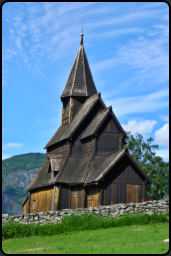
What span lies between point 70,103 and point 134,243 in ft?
74.5

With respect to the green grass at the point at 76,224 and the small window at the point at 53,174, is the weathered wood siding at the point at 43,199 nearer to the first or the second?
the small window at the point at 53,174

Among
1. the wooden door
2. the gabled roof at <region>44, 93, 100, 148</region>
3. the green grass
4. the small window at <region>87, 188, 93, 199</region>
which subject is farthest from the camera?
the gabled roof at <region>44, 93, 100, 148</region>

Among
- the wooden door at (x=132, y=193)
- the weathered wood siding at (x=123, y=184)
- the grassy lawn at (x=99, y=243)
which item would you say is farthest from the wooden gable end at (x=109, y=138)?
the grassy lawn at (x=99, y=243)

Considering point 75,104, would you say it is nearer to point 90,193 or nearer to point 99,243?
point 90,193

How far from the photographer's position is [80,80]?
3606cm

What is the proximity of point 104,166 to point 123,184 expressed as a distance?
2077mm

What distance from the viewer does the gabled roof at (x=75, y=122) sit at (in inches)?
1213

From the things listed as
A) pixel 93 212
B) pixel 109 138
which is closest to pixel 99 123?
pixel 109 138

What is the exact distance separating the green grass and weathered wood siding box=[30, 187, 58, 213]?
862 cm

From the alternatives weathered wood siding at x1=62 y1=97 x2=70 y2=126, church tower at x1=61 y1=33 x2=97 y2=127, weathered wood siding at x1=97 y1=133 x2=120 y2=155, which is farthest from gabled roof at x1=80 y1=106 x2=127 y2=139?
weathered wood siding at x1=62 y1=97 x2=70 y2=126

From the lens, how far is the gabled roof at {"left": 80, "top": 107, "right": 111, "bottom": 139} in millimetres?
28898

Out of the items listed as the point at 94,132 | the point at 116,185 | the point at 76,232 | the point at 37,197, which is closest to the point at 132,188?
the point at 116,185

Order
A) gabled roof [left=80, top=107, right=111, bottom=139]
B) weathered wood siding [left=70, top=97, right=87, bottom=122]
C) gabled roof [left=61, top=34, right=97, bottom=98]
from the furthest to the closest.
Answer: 1. gabled roof [left=61, top=34, right=97, bottom=98]
2. weathered wood siding [left=70, top=97, right=87, bottom=122]
3. gabled roof [left=80, top=107, right=111, bottom=139]

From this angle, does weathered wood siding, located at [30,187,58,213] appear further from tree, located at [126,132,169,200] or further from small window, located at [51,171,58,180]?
tree, located at [126,132,169,200]
